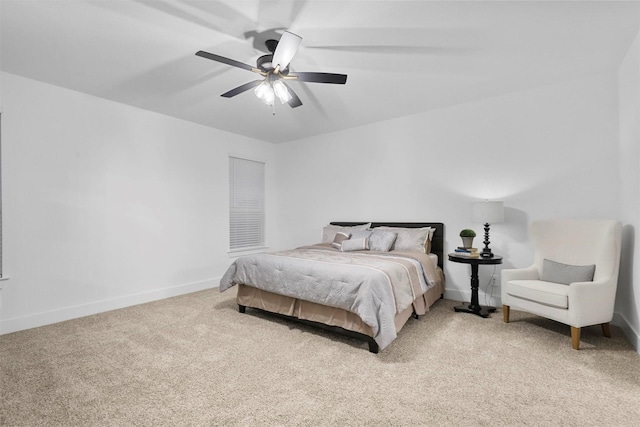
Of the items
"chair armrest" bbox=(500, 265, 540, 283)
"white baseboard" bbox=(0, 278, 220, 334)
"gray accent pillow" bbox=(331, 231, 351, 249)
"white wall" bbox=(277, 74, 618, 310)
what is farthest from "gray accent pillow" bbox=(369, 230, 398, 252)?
"white baseboard" bbox=(0, 278, 220, 334)

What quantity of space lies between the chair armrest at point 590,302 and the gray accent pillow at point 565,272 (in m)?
0.20

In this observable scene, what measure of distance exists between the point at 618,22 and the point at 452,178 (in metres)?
2.13

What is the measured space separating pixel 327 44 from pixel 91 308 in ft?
12.8

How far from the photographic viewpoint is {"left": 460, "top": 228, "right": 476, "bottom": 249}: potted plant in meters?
3.65

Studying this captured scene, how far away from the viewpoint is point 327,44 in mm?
2586

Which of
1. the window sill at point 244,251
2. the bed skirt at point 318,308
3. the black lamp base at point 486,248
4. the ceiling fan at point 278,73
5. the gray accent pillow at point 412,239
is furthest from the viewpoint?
the window sill at point 244,251

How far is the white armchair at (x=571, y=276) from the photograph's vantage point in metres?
2.54

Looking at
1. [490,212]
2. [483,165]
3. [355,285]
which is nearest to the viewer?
[355,285]

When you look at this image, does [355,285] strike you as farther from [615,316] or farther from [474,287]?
[615,316]

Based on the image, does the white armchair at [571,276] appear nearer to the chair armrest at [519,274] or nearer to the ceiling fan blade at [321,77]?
the chair armrest at [519,274]

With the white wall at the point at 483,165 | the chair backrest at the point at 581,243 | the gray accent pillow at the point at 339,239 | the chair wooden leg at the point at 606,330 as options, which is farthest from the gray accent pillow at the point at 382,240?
the chair wooden leg at the point at 606,330

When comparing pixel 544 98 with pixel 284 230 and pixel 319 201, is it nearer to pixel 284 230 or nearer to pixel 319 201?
pixel 319 201

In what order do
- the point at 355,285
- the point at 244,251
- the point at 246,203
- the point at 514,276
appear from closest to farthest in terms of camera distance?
the point at 355,285 → the point at 514,276 → the point at 244,251 → the point at 246,203

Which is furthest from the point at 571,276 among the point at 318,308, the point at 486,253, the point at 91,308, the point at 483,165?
the point at 91,308
